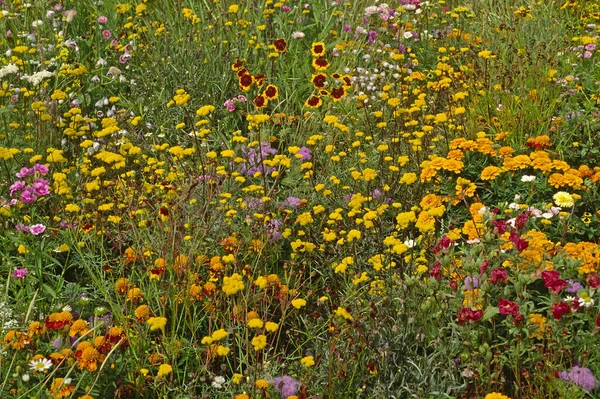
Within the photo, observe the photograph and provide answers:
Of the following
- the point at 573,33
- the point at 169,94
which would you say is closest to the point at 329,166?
the point at 169,94

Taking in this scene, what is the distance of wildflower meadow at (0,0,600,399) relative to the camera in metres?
2.53

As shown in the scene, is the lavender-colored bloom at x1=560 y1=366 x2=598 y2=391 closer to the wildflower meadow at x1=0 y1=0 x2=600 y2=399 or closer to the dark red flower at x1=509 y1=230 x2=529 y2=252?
the wildflower meadow at x1=0 y1=0 x2=600 y2=399

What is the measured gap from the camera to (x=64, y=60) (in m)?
4.66

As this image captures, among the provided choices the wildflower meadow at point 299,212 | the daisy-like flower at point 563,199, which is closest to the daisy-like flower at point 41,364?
the wildflower meadow at point 299,212

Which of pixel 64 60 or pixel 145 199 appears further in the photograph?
pixel 64 60

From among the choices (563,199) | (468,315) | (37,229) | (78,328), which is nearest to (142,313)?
(78,328)

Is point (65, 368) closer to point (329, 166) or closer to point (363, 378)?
point (363, 378)

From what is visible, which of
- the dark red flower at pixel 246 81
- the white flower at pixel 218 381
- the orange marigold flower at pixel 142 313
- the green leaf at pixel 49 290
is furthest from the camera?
the dark red flower at pixel 246 81

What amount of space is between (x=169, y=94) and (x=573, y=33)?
109 inches

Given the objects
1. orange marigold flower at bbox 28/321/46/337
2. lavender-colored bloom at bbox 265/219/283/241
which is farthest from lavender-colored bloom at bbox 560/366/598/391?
orange marigold flower at bbox 28/321/46/337

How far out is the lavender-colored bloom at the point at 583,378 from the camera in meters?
2.38

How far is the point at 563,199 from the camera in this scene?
10.6ft

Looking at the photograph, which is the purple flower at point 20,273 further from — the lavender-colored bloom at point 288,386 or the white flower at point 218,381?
the lavender-colored bloom at point 288,386

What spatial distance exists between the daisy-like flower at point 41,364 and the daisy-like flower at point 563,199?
2061 mm
